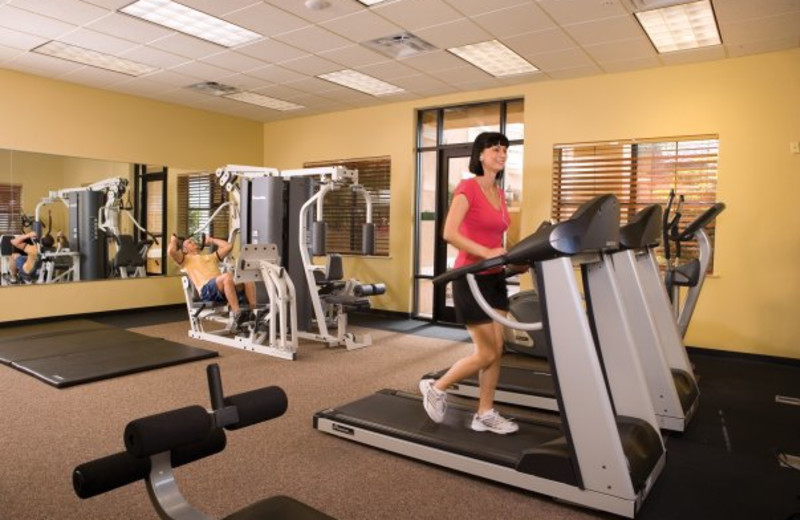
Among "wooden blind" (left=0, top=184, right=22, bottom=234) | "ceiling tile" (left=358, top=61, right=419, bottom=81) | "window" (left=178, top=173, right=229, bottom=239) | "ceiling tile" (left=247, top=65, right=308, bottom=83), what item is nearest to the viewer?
"ceiling tile" (left=358, top=61, right=419, bottom=81)

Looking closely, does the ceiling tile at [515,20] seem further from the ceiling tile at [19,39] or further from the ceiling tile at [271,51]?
the ceiling tile at [19,39]

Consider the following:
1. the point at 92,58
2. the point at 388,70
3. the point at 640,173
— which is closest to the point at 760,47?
the point at 640,173

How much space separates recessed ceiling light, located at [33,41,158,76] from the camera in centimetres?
532

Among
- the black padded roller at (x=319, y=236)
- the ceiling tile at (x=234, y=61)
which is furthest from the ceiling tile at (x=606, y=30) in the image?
the ceiling tile at (x=234, y=61)

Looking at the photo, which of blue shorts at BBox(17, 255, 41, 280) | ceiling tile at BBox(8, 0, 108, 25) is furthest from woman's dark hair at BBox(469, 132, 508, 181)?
blue shorts at BBox(17, 255, 41, 280)

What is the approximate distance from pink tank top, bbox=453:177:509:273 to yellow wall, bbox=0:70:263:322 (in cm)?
563

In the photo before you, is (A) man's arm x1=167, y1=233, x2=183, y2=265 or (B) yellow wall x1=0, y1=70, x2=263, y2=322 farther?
(B) yellow wall x1=0, y1=70, x2=263, y2=322

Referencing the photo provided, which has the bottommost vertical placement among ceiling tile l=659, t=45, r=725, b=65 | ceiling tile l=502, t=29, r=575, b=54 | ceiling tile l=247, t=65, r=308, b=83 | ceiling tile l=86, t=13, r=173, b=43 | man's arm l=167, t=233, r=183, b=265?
man's arm l=167, t=233, r=183, b=265

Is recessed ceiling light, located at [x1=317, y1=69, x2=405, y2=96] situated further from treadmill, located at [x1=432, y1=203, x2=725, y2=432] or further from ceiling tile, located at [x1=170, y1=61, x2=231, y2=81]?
treadmill, located at [x1=432, y1=203, x2=725, y2=432]

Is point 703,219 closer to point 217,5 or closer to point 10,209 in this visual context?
point 217,5

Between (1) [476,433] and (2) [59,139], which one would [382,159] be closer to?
(2) [59,139]

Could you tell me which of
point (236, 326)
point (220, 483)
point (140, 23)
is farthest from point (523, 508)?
point (140, 23)

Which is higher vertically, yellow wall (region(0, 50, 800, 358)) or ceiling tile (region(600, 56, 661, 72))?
ceiling tile (region(600, 56, 661, 72))

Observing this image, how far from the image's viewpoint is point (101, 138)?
678 cm
